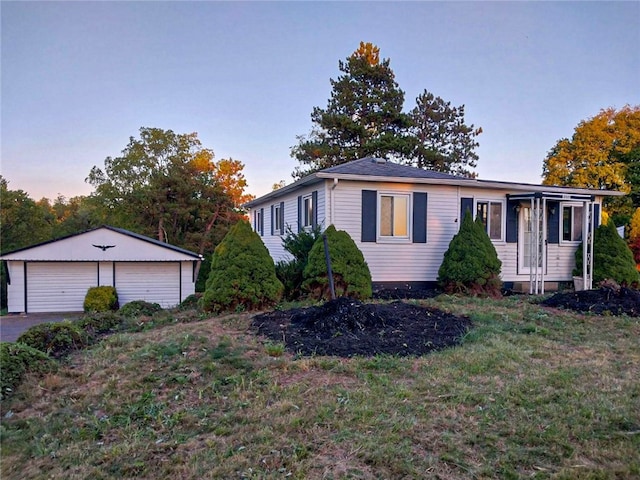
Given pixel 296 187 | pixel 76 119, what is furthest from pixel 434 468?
pixel 76 119

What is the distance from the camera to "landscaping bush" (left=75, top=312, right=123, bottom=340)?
23.0ft

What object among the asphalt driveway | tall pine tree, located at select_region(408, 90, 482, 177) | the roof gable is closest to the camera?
the asphalt driveway

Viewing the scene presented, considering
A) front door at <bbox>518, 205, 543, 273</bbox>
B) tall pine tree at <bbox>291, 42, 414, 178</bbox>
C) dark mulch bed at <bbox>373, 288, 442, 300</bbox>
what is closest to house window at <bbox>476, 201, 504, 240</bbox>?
front door at <bbox>518, 205, 543, 273</bbox>

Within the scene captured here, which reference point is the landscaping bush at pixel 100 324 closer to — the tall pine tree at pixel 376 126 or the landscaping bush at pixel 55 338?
the landscaping bush at pixel 55 338

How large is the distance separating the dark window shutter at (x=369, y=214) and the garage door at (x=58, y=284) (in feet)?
31.2

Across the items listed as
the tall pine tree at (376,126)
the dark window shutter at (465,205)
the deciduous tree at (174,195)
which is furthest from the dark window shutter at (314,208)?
the deciduous tree at (174,195)

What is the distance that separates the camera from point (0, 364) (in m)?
4.07

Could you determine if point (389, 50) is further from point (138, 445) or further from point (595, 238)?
point (138, 445)

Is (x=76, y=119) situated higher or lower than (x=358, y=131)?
lower

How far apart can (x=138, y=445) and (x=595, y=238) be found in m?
12.8

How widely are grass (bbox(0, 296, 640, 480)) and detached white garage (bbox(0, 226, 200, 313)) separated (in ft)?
34.0

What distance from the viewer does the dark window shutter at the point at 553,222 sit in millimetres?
12328

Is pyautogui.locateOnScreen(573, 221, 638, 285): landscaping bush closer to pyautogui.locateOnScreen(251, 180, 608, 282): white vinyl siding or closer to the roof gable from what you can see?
pyautogui.locateOnScreen(251, 180, 608, 282): white vinyl siding

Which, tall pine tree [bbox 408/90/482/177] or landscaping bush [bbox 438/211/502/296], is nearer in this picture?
landscaping bush [bbox 438/211/502/296]
